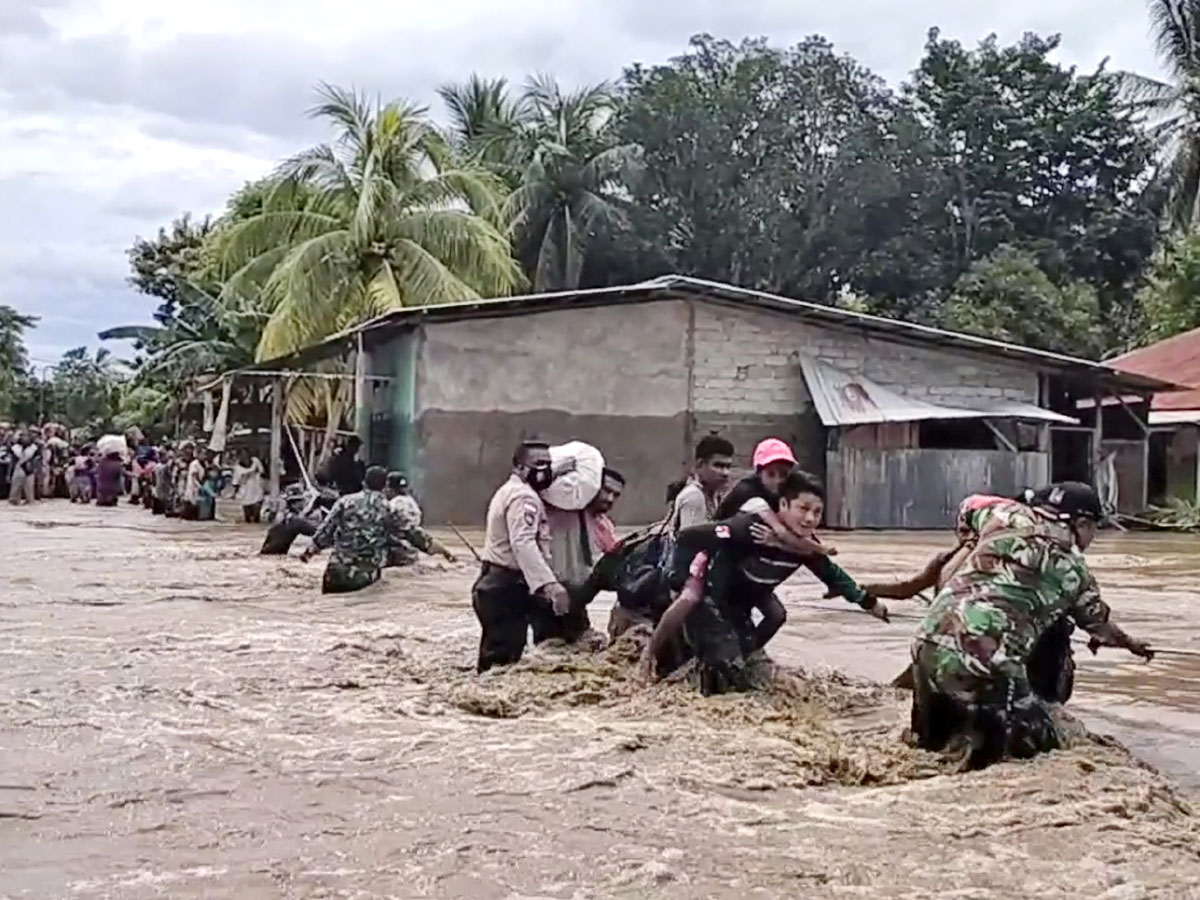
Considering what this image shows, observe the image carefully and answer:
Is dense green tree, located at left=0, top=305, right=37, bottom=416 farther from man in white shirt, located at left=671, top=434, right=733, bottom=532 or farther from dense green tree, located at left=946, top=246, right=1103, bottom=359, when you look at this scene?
man in white shirt, located at left=671, top=434, right=733, bottom=532

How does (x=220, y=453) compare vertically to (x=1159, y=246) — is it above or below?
below

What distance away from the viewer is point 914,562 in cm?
1903

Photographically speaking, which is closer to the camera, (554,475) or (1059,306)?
(554,475)

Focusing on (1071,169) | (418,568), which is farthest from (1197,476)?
(418,568)

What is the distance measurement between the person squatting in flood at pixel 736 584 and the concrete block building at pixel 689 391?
17550 mm

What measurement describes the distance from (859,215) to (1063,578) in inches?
1535

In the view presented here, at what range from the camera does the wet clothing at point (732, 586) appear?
7.60m

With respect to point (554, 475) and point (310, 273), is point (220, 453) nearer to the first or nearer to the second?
point (310, 273)

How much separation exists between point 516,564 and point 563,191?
36.1m

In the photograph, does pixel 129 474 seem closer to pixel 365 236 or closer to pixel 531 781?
pixel 365 236

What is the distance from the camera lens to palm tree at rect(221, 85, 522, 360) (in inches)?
1176

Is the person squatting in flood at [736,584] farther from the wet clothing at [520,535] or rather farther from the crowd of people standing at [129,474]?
the crowd of people standing at [129,474]

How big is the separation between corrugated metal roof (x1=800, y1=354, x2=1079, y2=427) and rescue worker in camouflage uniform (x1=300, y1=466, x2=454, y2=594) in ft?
42.8

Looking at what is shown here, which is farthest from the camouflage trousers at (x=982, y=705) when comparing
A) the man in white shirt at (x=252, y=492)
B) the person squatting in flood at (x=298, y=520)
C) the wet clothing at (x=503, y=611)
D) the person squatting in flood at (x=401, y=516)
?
the man in white shirt at (x=252, y=492)
